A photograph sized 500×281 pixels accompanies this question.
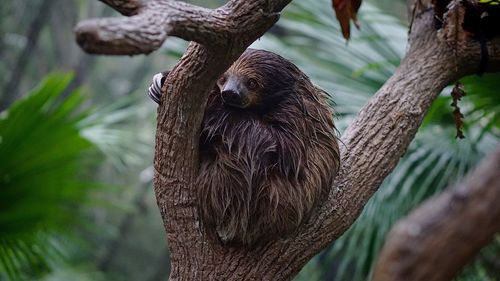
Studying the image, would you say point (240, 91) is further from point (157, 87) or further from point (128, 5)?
point (128, 5)

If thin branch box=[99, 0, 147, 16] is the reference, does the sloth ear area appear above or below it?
below

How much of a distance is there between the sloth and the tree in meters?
0.05

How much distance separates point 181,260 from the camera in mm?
1889

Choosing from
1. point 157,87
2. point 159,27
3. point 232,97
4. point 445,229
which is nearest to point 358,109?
point 232,97

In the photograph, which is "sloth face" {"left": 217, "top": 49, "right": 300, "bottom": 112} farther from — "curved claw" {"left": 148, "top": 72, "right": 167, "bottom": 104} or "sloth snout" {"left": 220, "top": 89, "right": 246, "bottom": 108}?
"curved claw" {"left": 148, "top": 72, "right": 167, "bottom": 104}

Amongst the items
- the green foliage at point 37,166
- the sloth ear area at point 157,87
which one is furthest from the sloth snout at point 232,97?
the green foliage at point 37,166

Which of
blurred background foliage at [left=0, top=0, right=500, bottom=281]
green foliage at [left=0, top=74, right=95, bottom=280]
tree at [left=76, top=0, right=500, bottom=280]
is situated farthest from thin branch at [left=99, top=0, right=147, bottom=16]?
green foliage at [left=0, top=74, right=95, bottom=280]

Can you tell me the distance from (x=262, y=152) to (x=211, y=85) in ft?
1.13

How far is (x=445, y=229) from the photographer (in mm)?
919

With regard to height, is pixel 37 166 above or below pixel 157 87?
below

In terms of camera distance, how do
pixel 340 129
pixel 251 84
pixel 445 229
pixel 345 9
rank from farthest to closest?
pixel 340 129, pixel 345 9, pixel 251 84, pixel 445 229

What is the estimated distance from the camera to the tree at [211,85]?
4.49 feet

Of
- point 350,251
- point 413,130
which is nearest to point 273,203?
point 413,130

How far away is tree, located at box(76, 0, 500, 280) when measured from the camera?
1.37 m
